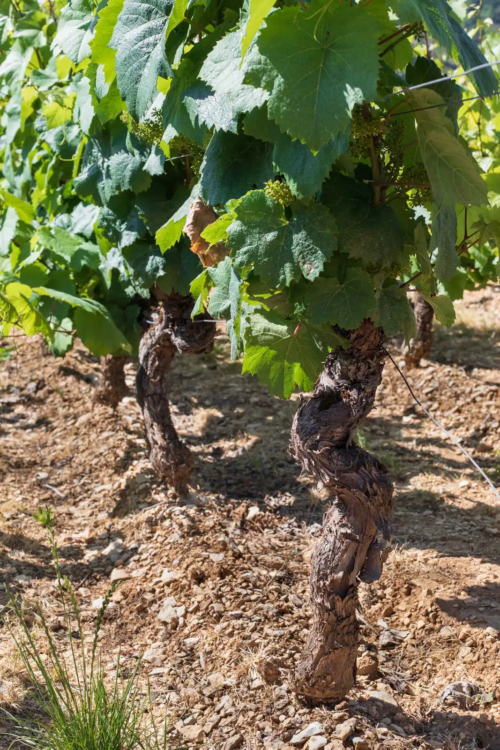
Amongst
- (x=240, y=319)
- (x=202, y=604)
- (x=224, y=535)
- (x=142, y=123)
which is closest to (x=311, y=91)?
(x=240, y=319)

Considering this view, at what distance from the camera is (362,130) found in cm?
179

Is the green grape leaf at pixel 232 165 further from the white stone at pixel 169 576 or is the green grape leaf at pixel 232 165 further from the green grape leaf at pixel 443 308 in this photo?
the white stone at pixel 169 576

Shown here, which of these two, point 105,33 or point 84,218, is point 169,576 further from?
point 105,33

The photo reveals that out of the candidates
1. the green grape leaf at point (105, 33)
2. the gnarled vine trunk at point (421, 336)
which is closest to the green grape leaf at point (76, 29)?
the green grape leaf at point (105, 33)

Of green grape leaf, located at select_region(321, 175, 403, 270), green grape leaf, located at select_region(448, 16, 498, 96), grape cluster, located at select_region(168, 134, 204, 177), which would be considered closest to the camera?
green grape leaf, located at select_region(448, 16, 498, 96)

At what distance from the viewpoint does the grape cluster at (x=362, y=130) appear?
1.79m

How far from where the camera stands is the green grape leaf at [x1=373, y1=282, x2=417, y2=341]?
6.54ft

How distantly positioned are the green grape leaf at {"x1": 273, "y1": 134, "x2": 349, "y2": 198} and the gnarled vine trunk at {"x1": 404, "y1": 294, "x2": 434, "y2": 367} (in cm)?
398

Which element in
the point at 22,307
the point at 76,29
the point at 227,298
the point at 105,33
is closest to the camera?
the point at 105,33

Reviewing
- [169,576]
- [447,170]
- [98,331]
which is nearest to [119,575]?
[169,576]

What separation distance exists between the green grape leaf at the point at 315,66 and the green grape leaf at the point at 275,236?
313 mm

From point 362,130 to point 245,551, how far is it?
2.17 metres

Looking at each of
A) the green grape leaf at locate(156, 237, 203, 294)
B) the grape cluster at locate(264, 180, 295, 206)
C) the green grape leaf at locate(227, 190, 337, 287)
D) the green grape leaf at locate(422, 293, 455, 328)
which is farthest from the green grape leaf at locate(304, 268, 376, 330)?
the green grape leaf at locate(156, 237, 203, 294)

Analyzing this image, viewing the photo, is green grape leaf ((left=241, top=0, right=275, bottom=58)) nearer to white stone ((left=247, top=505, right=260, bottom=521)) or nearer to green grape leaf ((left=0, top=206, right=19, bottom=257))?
white stone ((left=247, top=505, right=260, bottom=521))
